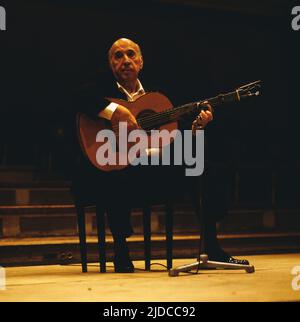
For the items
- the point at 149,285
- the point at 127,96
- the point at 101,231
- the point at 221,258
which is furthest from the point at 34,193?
the point at 149,285

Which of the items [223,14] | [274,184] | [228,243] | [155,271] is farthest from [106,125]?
[223,14]

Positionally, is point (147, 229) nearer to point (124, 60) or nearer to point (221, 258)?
point (221, 258)

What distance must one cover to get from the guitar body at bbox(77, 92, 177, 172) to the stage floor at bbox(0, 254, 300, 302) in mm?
593

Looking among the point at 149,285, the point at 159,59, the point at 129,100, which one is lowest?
the point at 149,285

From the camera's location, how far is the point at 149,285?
2658mm

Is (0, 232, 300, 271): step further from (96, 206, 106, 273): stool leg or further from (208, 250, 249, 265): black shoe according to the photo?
(208, 250, 249, 265): black shoe

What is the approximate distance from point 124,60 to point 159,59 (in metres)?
3.29

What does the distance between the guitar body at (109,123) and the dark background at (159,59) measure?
283cm

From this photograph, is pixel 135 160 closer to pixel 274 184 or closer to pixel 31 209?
pixel 31 209

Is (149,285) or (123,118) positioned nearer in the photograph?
(149,285)

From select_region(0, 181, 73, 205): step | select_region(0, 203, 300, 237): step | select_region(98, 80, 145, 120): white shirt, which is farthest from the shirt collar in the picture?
select_region(0, 181, 73, 205): step

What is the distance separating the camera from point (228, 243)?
171 inches

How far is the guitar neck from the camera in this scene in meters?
2.78
